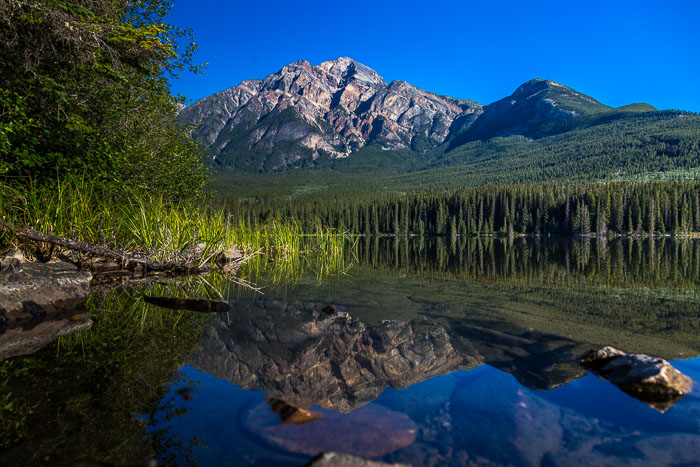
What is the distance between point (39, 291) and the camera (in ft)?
16.6

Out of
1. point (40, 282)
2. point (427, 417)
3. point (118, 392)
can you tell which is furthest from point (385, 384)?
point (40, 282)

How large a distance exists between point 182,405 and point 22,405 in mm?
1004

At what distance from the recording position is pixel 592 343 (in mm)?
4199

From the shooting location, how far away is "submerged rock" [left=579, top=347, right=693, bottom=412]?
Result: 2705 millimetres

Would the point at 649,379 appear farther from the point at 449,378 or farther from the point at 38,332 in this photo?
the point at 38,332

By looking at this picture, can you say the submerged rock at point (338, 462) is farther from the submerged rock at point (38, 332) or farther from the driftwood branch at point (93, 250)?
the driftwood branch at point (93, 250)

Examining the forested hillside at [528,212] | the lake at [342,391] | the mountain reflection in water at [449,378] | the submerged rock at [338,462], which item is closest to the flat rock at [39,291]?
the lake at [342,391]

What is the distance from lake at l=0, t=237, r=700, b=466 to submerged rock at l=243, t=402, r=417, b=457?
1 cm

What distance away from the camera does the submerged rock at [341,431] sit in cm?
204

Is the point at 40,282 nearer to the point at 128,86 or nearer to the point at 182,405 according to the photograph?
the point at 182,405

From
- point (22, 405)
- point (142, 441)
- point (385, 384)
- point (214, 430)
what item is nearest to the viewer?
point (142, 441)

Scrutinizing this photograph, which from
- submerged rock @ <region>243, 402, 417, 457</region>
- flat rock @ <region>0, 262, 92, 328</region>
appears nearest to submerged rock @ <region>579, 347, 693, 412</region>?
submerged rock @ <region>243, 402, 417, 457</region>

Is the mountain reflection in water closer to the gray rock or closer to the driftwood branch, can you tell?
the driftwood branch

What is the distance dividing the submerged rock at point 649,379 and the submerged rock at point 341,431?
1836mm
